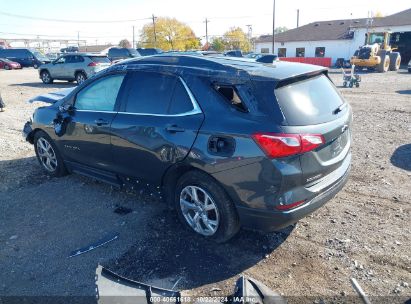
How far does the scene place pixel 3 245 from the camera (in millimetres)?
3629

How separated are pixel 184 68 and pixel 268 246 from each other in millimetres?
2035

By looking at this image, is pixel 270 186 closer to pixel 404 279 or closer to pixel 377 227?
pixel 404 279

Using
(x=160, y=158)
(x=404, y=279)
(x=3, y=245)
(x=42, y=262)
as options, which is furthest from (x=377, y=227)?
(x=3, y=245)

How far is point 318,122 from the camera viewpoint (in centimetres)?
311

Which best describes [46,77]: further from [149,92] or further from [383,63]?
[383,63]

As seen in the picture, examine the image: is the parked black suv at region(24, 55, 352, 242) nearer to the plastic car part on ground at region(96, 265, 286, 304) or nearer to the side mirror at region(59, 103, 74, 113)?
the side mirror at region(59, 103, 74, 113)

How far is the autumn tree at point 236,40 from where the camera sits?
6581 centimetres

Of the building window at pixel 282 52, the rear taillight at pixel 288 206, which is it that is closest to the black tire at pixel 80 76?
the rear taillight at pixel 288 206

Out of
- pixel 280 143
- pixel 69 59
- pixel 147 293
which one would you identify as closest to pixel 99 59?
pixel 69 59

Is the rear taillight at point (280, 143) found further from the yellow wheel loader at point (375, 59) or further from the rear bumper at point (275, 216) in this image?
the yellow wheel loader at point (375, 59)

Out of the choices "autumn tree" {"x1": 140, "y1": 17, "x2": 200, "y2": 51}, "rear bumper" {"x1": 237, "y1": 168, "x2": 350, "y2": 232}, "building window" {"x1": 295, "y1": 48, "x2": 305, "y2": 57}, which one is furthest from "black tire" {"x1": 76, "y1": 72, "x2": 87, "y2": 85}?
"autumn tree" {"x1": 140, "y1": 17, "x2": 200, "y2": 51}

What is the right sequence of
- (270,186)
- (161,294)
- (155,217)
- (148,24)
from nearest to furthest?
(161,294), (270,186), (155,217), (148,24)

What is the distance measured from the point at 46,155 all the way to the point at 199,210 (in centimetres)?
313

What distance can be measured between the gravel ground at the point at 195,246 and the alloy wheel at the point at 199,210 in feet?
0.51
